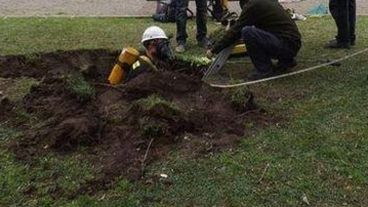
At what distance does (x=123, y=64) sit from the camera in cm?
655

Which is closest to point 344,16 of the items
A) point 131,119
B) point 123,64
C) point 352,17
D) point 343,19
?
point 343,19

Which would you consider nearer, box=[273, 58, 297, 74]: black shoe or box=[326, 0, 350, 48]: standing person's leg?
box=[273, 58, 297, 74]: black shoe

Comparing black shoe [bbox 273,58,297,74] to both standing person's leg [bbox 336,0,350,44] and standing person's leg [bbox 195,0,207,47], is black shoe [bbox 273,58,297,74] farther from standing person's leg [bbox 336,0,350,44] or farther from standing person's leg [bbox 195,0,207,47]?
standing person's leg [bbox 195,0,207,47]

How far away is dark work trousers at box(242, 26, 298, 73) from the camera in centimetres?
650

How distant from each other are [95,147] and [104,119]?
1.71 feet

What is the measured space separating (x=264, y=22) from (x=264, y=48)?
292 mm

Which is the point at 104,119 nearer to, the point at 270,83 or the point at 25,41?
the point at 270,83

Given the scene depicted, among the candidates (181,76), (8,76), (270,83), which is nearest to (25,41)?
(8,76)

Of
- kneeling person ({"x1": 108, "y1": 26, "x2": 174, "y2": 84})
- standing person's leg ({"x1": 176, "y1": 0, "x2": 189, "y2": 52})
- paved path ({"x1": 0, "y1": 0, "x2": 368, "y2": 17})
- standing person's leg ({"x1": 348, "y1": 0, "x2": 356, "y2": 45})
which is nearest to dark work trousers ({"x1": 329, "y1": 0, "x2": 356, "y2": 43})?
standing person's leg ({"x1": 348, "y1": 0, "x2": 356, "y2": 45})

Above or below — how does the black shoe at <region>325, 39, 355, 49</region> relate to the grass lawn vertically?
below

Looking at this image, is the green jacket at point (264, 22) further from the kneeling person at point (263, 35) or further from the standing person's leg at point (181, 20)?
the standing person's leg at point (181, 20)

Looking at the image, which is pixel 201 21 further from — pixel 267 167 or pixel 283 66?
pixel 267 167

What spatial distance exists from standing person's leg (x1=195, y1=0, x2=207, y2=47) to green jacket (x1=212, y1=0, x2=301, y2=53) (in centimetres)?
165

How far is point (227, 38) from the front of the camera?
6555 millimetres
